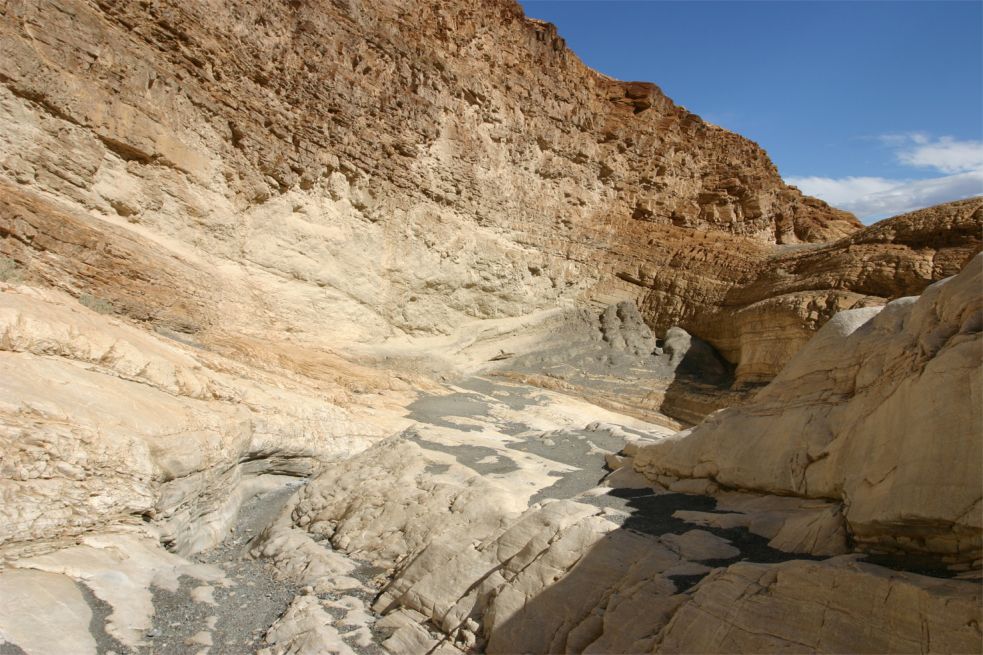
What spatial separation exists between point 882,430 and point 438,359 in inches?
560

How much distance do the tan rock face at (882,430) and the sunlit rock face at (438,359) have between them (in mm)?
34

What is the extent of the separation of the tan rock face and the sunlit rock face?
34mm

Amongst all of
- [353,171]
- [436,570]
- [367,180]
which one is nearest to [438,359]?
[367,180]

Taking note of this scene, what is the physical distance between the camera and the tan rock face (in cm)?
355

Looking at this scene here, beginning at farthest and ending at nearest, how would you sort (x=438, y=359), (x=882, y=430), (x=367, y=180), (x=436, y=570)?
(x=367, y=180) → (x=438, y=359) → (x=436, y=570) → (x=882, y=430)

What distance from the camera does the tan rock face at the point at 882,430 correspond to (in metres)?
3.55

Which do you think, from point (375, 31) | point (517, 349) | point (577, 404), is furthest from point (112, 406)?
point (375, 31)

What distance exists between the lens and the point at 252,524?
8.03m

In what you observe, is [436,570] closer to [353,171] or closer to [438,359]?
[438,359]

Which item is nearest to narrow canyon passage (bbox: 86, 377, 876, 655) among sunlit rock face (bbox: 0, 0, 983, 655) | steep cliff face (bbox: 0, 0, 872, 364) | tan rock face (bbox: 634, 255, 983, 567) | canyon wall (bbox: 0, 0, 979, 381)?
sunlit rock face (bbox: 0, 0, 983, 655)

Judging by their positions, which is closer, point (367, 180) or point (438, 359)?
point (438, 359)

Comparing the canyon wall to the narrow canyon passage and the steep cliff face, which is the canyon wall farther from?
the narrow canyon passage

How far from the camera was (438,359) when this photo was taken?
1791cm

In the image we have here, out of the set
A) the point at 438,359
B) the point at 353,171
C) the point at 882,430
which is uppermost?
the point at 353,171
